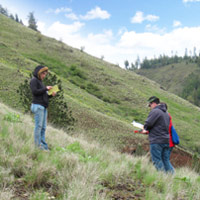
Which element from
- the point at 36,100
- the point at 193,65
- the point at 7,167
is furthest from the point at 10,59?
the point at 193,65

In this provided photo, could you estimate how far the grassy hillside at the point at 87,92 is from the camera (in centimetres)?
1869

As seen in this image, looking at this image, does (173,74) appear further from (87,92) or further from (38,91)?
(38,91)

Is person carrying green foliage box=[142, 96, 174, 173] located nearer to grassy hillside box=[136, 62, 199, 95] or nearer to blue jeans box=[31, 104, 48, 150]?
blue jeans box=[31, 104, 48, 150]

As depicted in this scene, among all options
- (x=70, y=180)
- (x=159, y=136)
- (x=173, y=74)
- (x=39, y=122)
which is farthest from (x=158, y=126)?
(x=173, y=74)

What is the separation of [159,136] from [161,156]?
0.49 m

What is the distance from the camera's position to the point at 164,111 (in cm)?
489

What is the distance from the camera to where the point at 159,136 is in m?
4.70

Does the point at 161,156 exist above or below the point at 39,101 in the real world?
below

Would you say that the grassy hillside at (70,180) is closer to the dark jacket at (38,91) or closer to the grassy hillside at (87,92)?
the dark jacket at (38,91)

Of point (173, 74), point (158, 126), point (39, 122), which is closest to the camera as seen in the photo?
point (39, 122)

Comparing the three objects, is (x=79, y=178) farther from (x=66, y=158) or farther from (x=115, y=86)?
(x=115, y=86)

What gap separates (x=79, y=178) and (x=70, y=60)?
49600 millimetres

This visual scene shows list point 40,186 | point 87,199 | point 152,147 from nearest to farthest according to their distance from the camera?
1. point 87,199
2. point 40,186
3. point 152,147

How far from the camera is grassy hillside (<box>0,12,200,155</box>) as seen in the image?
1869cm
